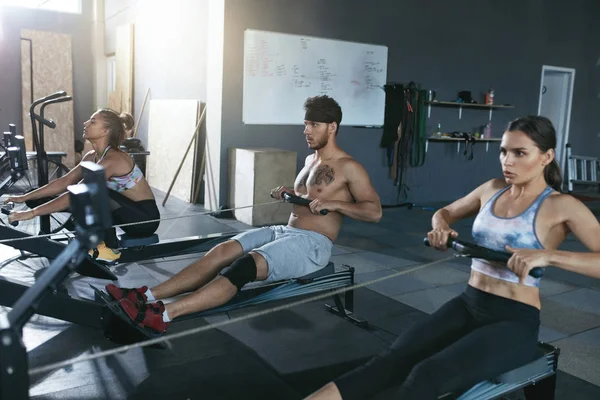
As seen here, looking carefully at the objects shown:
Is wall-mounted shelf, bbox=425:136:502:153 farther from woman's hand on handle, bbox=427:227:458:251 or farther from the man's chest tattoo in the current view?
woman's hand on handle, bbox=427:227:458:251

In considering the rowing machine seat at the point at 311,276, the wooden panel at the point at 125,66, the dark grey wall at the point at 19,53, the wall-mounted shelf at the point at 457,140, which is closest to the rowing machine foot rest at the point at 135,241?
the rowing machine seat at the point at 311,276

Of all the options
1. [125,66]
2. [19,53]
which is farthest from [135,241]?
[19,53]

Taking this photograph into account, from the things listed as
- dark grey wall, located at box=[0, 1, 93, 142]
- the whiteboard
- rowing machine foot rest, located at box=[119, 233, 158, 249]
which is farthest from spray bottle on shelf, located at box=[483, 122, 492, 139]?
dark grey wall, located at box=[0, 1, 93, 142]

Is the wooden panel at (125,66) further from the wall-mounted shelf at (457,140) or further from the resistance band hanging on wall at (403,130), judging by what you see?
the wall-mounted shelf at (457,140)

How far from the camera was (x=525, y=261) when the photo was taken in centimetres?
164

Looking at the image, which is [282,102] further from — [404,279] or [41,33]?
[41,33]

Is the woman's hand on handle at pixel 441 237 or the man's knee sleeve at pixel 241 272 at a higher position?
the woman's hand on handle at pixel 441 237

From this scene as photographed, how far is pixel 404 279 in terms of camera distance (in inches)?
145

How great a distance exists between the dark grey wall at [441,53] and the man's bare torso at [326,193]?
9.61 ft

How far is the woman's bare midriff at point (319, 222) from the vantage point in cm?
271

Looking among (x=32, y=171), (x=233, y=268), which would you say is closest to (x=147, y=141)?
(x=32, y=171)

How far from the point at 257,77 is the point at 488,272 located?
4.10m

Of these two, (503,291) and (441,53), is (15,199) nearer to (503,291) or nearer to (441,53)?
(503,291)

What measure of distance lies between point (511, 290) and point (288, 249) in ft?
3.43
